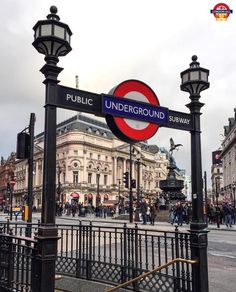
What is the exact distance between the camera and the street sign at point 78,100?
17.7ft

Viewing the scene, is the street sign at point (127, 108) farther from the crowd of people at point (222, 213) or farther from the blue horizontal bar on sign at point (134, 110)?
the crowd of people at point (222, 213)

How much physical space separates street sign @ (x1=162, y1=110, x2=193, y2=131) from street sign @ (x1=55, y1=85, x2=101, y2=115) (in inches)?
56.9

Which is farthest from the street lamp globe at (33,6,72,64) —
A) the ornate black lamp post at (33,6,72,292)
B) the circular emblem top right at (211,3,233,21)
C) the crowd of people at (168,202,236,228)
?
the crowd of people at (168,202,236,228)

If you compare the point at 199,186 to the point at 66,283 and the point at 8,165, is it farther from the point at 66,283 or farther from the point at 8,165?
the point at 8,165

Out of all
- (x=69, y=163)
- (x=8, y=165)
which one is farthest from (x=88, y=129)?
(x=8, y=165)

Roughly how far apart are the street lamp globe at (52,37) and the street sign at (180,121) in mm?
2265

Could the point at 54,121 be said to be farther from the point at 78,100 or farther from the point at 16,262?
the point at 16,262

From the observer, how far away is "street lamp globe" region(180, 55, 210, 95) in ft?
22.4

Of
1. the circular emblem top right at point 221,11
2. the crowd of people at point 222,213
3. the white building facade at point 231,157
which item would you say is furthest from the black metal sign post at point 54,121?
the white building facade at point 231,157

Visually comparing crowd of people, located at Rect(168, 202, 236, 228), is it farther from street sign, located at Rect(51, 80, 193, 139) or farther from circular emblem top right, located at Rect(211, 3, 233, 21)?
street sign, located at Rect(51, 80, 193, 139)

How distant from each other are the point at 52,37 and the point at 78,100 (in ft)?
3.13

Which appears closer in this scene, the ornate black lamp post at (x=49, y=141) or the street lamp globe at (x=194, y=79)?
the ornate black lamp post at (x=49, y=141)

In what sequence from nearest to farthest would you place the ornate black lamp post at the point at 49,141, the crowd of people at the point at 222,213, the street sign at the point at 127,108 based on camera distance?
the ornate black lamp post at the point at 49,141, the street sign at the point at 127,108, the crowd of people at the point at 222,213

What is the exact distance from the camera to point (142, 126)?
6.25 metres
